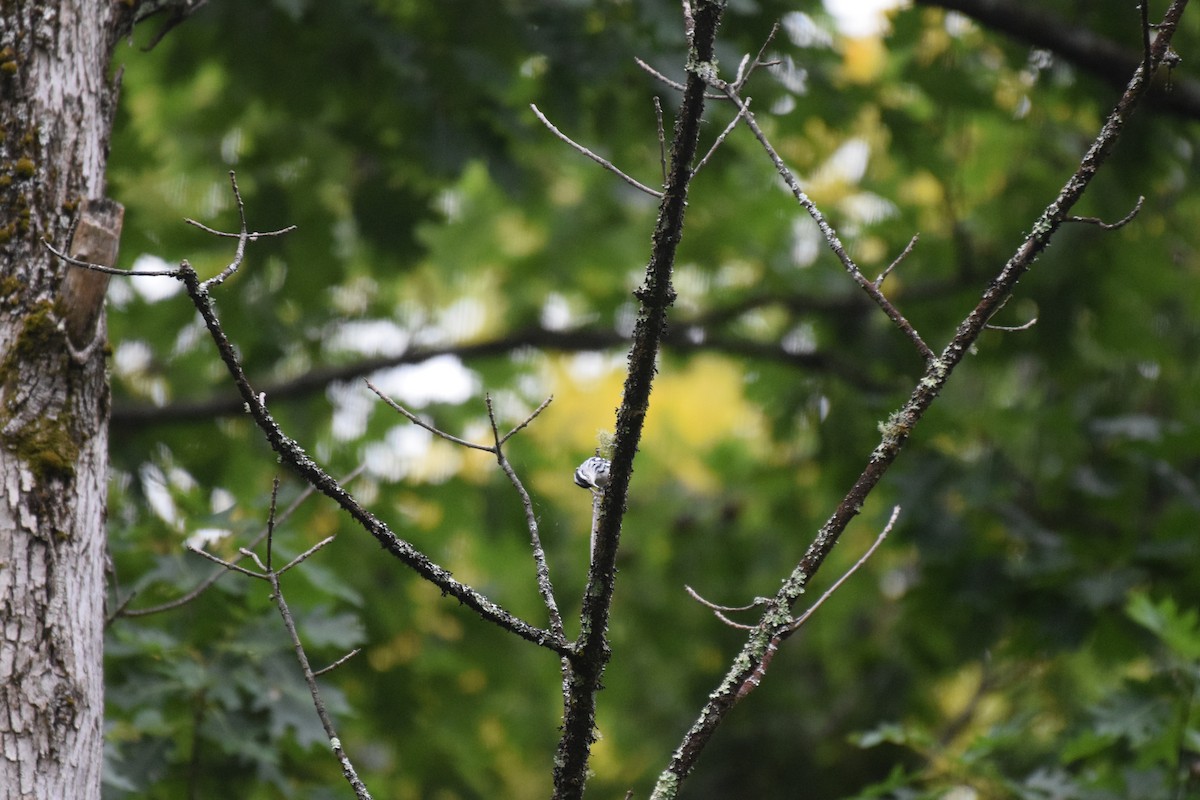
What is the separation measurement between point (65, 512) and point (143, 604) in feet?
3.99

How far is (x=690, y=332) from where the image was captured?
4.85 metres

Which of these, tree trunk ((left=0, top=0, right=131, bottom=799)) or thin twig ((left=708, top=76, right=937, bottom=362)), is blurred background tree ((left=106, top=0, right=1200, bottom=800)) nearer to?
tree trunk ((left=0, top=0, right=131, bottom=799))

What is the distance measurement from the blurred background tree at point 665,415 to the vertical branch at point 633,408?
45.1 inches

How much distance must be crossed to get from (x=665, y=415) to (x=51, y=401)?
5.07 m

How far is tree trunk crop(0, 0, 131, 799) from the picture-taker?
150 centimetres

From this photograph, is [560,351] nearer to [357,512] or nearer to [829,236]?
[829,236]

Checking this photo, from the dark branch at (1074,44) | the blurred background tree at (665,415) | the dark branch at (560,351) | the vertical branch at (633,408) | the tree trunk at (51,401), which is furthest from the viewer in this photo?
the dark branch at (560,351)

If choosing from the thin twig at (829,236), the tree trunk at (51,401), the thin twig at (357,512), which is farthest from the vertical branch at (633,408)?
the tree trunk at (51,401)

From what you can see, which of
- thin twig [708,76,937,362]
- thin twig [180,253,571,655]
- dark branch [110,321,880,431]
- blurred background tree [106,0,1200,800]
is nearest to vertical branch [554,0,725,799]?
thin twig [180,253,571,655]

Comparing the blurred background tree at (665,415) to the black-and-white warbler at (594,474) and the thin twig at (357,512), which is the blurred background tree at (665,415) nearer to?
the thin twig at (357,512)

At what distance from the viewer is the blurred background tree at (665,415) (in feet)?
9.49

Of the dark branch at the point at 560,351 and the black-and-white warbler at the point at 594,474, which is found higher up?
the dark branch at the point at 560,351

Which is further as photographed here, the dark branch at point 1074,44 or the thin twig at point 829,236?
the dark branch at point 1074,44

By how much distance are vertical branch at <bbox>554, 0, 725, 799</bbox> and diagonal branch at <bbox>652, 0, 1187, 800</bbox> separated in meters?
0.13
